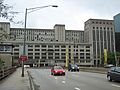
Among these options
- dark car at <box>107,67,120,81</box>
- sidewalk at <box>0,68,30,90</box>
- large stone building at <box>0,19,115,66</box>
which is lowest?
sidewalk at <box>0,68,30,90</box>

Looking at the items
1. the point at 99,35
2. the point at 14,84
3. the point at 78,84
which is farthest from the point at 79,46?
the point at 78,84

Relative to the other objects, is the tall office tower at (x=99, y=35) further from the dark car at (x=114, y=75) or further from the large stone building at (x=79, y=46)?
the dark car at (x=114, y=75)

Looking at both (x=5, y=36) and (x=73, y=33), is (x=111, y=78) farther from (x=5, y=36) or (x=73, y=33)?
(x=73, y=33)

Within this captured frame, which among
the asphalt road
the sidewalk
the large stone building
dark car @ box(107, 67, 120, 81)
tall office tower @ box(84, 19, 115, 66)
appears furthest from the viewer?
the large stone building

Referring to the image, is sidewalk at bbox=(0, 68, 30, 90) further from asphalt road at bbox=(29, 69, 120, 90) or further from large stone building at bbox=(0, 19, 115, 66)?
large stone building at bbox=(0, 19, 115, 66)

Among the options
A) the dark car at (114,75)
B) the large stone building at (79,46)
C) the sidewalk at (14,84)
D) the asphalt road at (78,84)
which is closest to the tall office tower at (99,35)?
A: the large stone building at (79,46)

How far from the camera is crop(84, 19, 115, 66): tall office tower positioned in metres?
160

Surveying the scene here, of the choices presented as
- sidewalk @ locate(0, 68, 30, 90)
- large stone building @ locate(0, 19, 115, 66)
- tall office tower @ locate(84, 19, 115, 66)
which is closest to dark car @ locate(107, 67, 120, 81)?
sidewalk @ locate(0, 68, 30, 90)

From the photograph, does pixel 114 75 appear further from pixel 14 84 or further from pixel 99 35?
pixel 99 35

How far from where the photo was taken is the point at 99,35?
6486 inches

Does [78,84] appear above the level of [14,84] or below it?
above

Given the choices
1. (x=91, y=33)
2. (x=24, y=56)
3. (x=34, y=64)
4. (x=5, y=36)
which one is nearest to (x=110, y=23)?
(x=91, y=33)

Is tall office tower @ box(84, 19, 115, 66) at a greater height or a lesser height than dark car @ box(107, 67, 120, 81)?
greater

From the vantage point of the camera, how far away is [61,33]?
16475 cm
